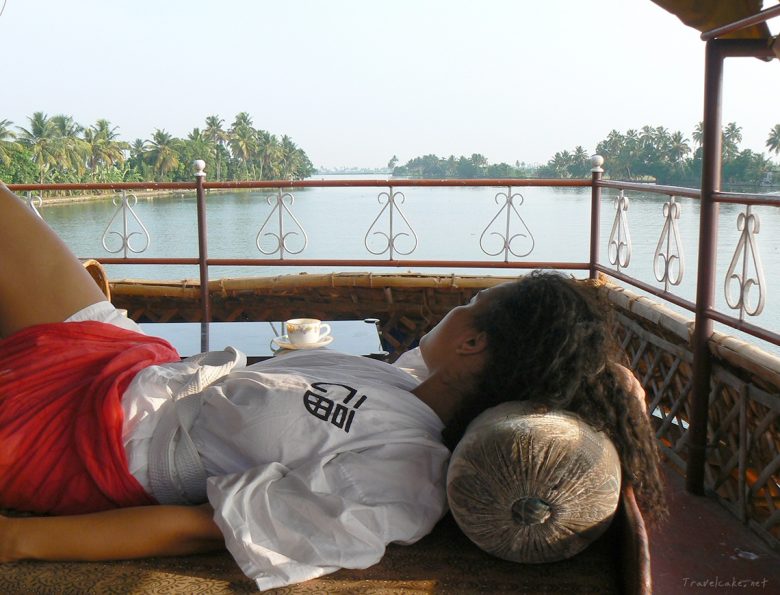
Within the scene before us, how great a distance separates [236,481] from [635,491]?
62 cm

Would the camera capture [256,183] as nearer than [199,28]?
Yes

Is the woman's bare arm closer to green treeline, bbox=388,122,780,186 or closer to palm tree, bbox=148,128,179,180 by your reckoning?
green treeline, bbox=388,122,780,186

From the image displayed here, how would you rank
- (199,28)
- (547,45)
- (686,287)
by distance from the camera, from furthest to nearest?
(199,28) < (547,45) < (686,287)

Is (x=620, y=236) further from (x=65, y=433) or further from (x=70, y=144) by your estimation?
(x=70, y=144)

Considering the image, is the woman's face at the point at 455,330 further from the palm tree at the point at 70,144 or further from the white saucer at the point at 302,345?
the palm tree at the point at 70,144

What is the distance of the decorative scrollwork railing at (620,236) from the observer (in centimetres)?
348

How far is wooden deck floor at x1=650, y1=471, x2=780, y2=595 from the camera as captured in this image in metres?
1.84

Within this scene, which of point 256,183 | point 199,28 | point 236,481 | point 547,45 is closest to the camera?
point 236,481

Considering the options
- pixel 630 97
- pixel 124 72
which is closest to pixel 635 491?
pixel 630 97

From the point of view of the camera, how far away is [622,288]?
10.8 feet

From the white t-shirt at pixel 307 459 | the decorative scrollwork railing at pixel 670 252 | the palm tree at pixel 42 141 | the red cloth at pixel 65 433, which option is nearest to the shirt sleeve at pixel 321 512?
the white t-shirt at pixel 307 459

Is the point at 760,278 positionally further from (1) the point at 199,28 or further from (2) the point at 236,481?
(1) the point at 199,28

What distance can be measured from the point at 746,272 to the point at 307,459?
66.3 inches

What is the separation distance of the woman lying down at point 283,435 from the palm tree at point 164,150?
171 ft
